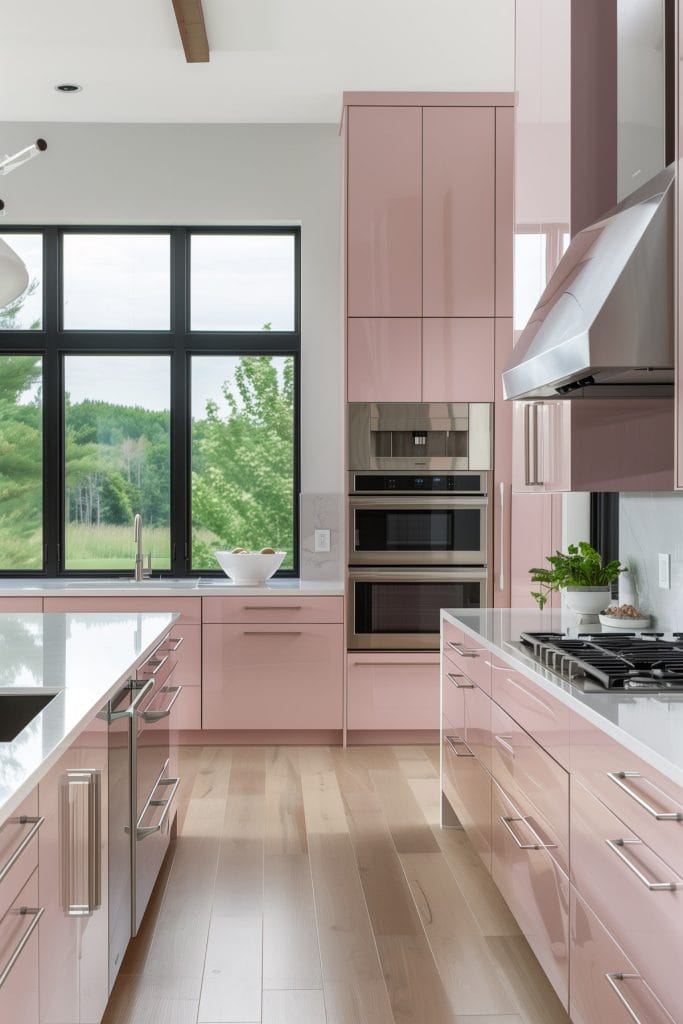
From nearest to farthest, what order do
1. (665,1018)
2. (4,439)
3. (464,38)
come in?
(665,1018), (464,38), (4,439)

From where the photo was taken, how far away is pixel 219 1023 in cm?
240

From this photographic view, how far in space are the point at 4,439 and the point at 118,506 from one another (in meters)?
0.74

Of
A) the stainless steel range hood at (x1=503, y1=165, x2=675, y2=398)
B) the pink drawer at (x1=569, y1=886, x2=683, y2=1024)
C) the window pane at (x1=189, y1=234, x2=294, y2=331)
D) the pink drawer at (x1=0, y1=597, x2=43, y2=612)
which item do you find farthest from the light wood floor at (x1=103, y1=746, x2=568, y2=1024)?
the window pane at (x1=189, y1=234, x2=294, y2=331)

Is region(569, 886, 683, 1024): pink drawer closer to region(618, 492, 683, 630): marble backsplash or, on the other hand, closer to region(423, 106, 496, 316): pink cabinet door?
region(618, 492, 683, 630): marble backsplash

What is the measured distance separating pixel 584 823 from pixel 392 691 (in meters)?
2.99

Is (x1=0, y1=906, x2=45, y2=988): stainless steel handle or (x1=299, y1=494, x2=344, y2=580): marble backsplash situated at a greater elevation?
(x1=299, y1=494, x2=344, y2=580): marble backsplash

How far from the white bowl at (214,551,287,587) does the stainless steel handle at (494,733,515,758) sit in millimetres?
2446

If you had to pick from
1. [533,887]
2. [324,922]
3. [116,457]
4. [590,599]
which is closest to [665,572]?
[590,599]

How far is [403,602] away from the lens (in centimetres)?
502

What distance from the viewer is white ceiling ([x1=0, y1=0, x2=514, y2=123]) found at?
4.08 m

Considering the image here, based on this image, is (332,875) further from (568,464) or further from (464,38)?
(464,38)

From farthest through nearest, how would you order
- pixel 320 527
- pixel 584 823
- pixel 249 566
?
pixel 320 527 → pixel 249 566 → pixel 584 823

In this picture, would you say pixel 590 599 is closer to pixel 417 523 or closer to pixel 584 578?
pixel 584 578

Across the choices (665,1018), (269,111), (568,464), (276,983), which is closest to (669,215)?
(568,464)
